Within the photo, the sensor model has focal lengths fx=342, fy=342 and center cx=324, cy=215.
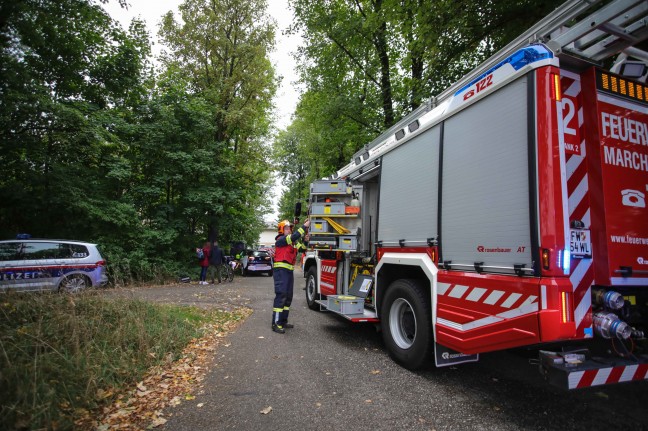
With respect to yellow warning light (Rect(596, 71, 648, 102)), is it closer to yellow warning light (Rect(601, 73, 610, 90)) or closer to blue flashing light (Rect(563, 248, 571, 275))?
yellow warning light (Rect(601, 73, 610, 90))

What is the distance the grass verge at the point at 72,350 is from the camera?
2.70m

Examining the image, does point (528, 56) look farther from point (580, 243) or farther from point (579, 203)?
point (580, 243)

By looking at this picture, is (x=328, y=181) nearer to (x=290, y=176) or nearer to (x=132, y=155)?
(x=132, y=155)

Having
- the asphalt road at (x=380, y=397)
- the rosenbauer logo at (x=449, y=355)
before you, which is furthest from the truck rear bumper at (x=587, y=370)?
the rosenbauer logo at (x=449, y=355)

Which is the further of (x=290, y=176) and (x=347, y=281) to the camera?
(x=290, y=176)

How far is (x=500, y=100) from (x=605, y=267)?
167 centimetres

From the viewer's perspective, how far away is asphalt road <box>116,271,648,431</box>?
9.69ft

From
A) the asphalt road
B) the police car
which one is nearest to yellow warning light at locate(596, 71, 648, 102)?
the asphalt road

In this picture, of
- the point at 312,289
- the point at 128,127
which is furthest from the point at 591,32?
the point at 128,127

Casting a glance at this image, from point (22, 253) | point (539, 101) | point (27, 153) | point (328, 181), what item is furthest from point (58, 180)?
point (539, 101)

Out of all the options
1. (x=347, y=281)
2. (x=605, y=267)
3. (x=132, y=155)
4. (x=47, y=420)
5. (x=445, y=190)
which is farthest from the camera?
(x=132, y=155)

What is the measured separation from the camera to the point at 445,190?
12.4 ft

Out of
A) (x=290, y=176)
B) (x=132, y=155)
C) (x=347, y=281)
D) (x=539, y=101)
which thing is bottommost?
(x=347, y=281)

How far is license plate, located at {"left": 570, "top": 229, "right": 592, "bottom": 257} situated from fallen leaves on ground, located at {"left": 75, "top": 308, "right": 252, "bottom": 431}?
143 inches
